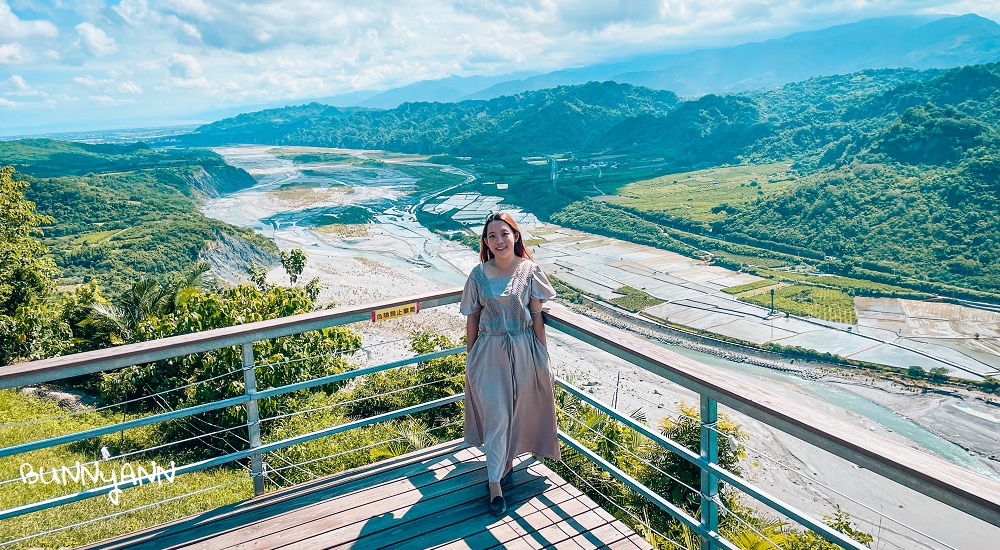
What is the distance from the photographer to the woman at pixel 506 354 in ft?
10.3

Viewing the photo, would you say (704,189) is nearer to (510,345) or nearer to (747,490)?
(510,345)

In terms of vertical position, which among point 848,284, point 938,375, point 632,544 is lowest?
point 848,284

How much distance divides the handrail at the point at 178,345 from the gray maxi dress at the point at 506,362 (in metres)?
0.60

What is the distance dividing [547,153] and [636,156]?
18713 millimetres

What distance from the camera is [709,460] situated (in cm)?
247

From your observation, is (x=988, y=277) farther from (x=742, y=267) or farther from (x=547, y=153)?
(x=547, y=153)

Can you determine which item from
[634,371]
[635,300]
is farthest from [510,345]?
[635,300]

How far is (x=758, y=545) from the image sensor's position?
3.21 metres

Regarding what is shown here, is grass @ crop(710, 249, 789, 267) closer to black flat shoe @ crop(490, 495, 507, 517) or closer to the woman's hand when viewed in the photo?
the woman's hand

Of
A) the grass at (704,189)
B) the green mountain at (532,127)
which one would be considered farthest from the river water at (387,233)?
the green mountain at (532,127)

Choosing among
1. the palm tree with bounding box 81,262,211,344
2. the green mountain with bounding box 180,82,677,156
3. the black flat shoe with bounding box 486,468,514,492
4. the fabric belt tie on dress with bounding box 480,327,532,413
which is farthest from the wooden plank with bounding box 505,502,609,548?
the green mountain with bounding box 180,82,677,156

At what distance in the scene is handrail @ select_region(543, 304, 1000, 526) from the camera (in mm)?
1636

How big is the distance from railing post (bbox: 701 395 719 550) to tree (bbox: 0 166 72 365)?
11.9 meters

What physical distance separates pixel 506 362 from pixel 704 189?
294ft
